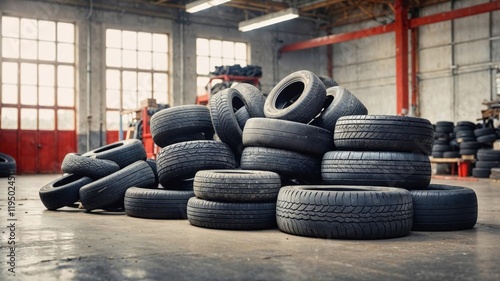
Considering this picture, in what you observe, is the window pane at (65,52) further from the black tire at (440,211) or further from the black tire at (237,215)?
the black tire at (440,211)

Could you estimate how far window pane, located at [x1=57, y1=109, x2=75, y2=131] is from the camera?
55.4 feet

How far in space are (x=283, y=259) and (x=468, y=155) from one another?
11.6 metres

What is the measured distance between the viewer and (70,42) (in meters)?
17.1

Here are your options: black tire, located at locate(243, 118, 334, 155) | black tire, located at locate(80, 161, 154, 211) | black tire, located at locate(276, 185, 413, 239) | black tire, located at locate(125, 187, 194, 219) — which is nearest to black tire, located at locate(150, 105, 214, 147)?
black tire, located at locate(80, 161, 154, 211)

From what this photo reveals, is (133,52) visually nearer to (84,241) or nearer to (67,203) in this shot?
(67,203)

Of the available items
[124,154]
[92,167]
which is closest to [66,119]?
[124,154]

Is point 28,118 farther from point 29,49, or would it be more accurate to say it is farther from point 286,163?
point 286,163

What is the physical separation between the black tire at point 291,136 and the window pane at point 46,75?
42.6ft

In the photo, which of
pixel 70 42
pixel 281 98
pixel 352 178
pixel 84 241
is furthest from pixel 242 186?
pixel 70 42

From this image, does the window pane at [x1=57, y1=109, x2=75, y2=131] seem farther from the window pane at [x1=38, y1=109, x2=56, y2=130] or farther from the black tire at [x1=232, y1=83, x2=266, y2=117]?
the black tire at [x1=232, y1=83, x2=266, y2=117]

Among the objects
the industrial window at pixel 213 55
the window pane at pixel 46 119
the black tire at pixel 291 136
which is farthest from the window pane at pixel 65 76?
the black tire at pixel 291 136

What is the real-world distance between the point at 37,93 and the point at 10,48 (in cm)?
148

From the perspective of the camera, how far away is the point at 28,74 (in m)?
16.3

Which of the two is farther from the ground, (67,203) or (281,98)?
(281,98)
